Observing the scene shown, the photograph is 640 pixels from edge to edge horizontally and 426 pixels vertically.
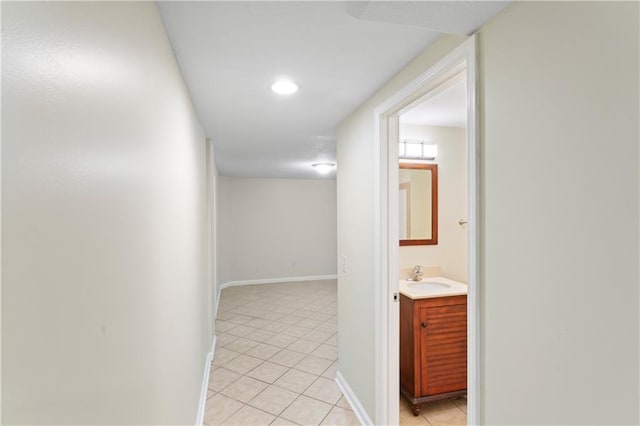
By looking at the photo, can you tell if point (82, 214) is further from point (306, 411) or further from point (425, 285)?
point (425, 285)

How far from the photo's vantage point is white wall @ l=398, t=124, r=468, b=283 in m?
2.95

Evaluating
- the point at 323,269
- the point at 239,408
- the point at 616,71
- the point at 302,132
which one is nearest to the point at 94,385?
the point at 616,71

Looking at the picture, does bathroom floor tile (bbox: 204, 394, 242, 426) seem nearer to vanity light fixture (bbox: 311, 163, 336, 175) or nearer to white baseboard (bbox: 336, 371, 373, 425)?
white baseboard (bbox: 336, 371, 373, 425)

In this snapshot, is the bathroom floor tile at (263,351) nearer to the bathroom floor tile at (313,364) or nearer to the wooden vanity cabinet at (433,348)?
the bathroom floor tile at (313,364)

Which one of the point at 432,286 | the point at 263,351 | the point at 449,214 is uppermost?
the point at 449,214

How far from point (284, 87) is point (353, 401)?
2.36m

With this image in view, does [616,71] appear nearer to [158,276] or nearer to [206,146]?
[158,276]

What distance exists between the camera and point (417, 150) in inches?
115

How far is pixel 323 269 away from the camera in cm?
741

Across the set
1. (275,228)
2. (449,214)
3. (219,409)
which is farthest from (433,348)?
(275,228)

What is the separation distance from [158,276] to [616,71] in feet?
4.87

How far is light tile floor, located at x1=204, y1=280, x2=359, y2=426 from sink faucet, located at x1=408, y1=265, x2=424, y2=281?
1184 millimetres

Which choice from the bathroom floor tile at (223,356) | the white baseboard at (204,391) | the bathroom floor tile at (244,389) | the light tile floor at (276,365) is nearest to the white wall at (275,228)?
the light tile floor at (276,365)

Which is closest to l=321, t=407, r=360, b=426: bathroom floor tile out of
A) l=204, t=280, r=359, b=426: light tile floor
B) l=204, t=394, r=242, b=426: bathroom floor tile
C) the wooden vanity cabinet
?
l=204, t=280, r=359, b=426: light tile floor
